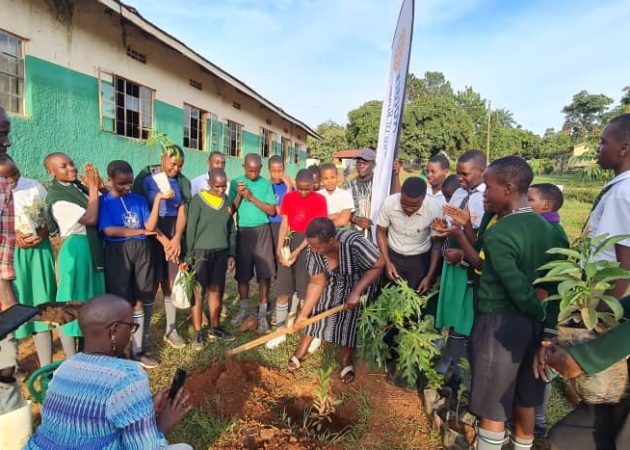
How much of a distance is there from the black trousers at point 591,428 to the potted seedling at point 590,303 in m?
0.20

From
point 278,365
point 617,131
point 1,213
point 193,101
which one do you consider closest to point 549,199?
point 617,131

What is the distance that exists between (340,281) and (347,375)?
2.96 ft

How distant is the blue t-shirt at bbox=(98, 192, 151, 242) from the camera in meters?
3.22

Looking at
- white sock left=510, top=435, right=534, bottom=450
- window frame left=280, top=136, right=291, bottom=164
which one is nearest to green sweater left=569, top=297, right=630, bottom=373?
white sock left=510, top=435, right=534, bottom=450

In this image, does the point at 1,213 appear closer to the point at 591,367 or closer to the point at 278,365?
the point at 278,365

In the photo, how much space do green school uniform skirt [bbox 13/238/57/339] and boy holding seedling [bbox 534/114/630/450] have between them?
3.43 metres

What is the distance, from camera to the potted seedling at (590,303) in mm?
1575

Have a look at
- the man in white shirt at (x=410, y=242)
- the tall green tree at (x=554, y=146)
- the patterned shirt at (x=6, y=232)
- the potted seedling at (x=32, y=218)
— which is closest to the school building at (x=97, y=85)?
the potted seedling at (x=32, y=218)

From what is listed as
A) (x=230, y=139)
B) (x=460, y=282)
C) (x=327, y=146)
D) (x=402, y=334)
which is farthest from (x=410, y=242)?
(x=327, y=146)

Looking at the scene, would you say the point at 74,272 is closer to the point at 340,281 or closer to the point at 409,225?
the point at 340,281

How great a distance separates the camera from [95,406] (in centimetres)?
131

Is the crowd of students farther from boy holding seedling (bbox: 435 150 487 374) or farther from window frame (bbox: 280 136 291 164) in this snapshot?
window frame (bbox: 280 136 291 164)

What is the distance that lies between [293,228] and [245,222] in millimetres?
591

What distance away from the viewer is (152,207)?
3.78 m
